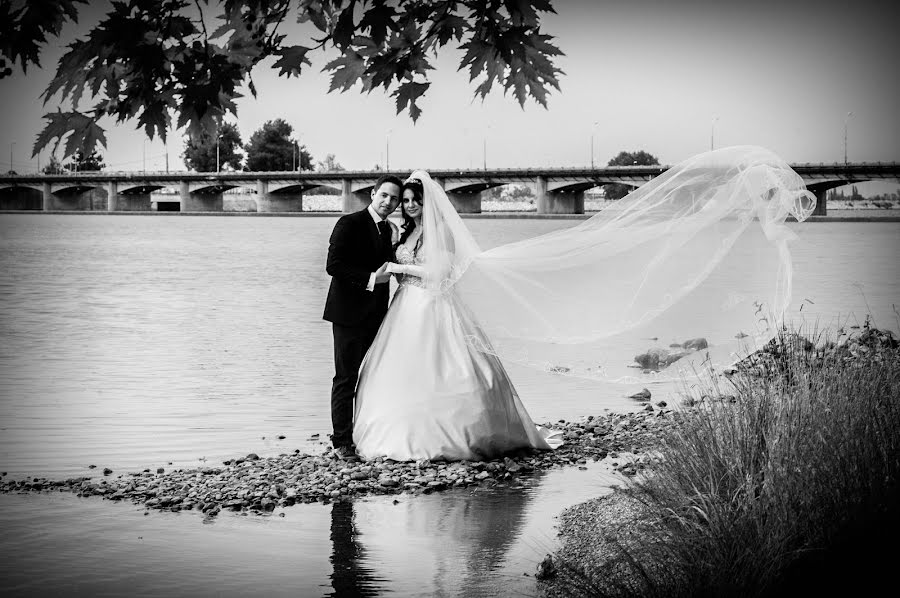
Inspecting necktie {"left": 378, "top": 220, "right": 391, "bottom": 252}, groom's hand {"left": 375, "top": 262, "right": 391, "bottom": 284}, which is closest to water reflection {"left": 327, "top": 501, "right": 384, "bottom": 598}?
groom's hand {"left": 375, "top": 262, "right": 391, "bottom": 284}

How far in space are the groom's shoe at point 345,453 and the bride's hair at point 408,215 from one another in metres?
1.71

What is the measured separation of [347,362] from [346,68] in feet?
13.6

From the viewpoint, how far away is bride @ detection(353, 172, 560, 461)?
29.0ft

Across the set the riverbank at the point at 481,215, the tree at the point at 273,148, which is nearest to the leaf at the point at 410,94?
the riverbank at the point at 481,215

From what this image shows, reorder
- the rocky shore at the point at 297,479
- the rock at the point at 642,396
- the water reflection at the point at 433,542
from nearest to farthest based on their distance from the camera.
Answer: the water reflection at the point at 433,542 → the rocky shore at the point at 297,479 → the rock at the point at 642,396

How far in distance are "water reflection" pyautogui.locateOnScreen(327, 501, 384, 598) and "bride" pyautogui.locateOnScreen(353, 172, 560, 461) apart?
0.93m

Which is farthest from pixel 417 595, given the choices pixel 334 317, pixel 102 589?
pixel 334 317

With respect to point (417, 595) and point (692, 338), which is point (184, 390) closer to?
point (692, 338)

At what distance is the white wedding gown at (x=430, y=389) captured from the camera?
8852mm

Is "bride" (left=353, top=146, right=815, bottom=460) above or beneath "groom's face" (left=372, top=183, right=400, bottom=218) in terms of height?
beneath

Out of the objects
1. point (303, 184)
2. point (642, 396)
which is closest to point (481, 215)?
point (303, 184)

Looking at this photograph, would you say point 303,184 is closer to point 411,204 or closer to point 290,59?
point 411,204

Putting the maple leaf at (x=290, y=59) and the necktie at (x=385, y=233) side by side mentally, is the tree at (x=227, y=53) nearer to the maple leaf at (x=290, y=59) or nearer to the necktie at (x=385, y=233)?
the maple leaf at (x=290, y=59)

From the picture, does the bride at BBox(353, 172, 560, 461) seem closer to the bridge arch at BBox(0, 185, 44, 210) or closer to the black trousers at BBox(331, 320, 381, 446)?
the black trousers at BBox(331, 320, 381, 446)
